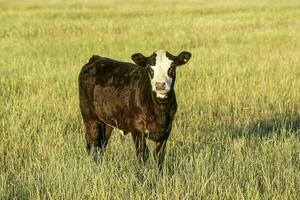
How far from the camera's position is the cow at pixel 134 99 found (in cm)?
481

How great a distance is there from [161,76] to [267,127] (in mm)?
3010

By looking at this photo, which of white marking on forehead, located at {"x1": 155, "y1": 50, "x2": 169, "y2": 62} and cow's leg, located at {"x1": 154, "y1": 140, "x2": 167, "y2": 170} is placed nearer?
white marking on forehead, located at {"x1": 155, "y1": 50, "x2": 169, "y2": 62}

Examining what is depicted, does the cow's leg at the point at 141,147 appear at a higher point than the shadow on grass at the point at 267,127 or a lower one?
higher

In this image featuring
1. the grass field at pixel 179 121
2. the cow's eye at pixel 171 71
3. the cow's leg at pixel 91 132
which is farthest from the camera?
the cow's leg at pixel 91 132

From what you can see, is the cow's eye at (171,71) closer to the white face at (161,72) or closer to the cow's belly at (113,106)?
the white face at (161,72)

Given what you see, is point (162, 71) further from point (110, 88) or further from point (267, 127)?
point (267, 127)

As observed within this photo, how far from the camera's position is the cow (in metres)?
4.81

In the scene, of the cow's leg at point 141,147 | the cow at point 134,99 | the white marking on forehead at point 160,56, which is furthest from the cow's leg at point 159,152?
the white marking on forehead at point 160,56

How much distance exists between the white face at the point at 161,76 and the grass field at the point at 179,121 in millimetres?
694

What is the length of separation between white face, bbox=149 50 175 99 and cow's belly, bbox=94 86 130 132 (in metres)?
0.69

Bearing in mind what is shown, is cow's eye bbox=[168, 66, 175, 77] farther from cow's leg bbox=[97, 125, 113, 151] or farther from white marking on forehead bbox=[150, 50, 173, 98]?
cow's leg bbox=[97, 125, 113, 151]

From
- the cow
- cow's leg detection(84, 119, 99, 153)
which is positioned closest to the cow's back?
the cow

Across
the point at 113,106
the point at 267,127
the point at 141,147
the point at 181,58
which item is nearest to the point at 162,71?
the point at 181,58

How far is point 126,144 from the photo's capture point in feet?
19.5
